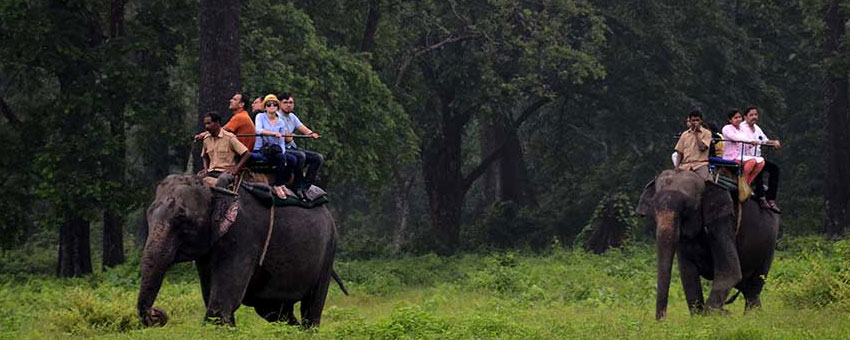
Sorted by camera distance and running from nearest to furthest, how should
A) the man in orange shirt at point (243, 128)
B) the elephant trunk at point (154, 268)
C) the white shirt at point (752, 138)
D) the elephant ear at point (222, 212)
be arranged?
the elephant trunk at point (154, 268), the elephant ear at point (222, 212), the man in orange shirt at point (243, 128), the white shirt at point (752, 138)

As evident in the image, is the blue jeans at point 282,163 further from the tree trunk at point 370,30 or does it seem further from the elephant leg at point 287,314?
the tree trunk at point 370,30

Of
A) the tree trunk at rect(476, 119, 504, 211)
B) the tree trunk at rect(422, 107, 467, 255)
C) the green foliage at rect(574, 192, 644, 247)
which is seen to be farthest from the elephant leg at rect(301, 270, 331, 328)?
the tree trunk at rect(422, 107, 467, 255)

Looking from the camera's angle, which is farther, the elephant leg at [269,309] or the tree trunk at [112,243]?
the tree trunk at [112,243]

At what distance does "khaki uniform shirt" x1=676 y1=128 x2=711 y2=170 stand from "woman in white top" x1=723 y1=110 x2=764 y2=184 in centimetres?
75

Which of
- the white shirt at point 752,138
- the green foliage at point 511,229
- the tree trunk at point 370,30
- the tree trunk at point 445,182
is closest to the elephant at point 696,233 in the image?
the white shirt at point 752,138

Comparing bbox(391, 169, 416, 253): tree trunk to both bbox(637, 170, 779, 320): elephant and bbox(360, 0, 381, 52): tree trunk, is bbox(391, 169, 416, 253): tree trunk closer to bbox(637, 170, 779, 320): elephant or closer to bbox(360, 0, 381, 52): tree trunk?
bbox(360, 0, 381, 52): tree trunk

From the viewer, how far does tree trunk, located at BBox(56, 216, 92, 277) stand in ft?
98.6

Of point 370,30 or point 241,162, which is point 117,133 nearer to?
point 370,30

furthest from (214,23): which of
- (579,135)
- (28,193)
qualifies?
(579,135)

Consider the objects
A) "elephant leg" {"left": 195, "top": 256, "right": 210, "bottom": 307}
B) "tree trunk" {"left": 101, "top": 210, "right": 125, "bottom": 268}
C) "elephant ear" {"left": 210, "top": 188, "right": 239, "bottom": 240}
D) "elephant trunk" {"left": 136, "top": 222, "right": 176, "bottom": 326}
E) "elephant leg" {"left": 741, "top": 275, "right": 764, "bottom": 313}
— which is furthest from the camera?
"tree trunk" {"left": 101, "top": 210, "right": 125, "bottom": 268}

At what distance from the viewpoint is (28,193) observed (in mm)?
29062

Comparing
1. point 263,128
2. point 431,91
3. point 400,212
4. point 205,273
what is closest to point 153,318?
point 205,273

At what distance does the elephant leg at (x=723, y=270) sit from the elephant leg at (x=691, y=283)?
0.27 meters

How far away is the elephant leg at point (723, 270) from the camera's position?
56.5 feet
